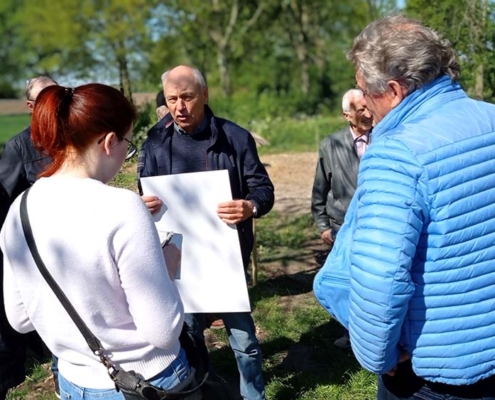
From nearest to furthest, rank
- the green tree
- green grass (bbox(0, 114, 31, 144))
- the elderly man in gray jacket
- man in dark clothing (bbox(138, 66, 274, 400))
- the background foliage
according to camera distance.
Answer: man in dark clothing (bbox(138, 66, 274, 400))
the elderly man in gray jacket
the green tree
the background foliage
green grass (bbox(0, 114, 31, 144))

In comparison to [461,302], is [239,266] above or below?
below

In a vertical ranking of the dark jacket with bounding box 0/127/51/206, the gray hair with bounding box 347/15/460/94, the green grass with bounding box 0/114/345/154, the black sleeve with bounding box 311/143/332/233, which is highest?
the gray hair with bounding box 347/15/460/94

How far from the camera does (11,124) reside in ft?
128

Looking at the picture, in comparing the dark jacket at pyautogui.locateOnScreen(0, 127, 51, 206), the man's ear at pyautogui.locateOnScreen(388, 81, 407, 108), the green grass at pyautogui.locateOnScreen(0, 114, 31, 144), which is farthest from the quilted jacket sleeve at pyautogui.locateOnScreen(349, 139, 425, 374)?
the green grass at pyautogui.locateOnScreen(0, 114, 31, 144)

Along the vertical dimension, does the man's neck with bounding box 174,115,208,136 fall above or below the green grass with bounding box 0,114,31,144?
above

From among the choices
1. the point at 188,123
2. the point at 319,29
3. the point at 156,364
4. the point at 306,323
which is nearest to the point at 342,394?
the point at 306,323

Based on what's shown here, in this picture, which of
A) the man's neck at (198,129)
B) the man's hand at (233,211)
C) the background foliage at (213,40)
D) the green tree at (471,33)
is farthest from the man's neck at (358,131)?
the background foliage at (213,40)

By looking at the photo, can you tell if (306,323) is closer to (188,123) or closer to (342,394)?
(342,394)

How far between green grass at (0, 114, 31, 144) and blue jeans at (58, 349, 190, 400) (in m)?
29.6

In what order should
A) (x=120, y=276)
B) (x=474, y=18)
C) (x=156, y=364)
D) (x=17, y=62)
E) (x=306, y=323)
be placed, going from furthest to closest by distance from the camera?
1. (x=17, y=62)
2. (x=474, y=18)
3. (x=306, y=323)
4. (x=156, y=364)
5. (x=120, y=276)

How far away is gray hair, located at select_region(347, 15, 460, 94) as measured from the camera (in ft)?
6.06

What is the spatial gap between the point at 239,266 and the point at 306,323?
2.13 m

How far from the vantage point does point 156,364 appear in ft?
6.42

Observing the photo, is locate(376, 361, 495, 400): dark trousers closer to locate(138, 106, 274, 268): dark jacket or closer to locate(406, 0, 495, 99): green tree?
locate(138, 106, 274, 268): dark jacket
